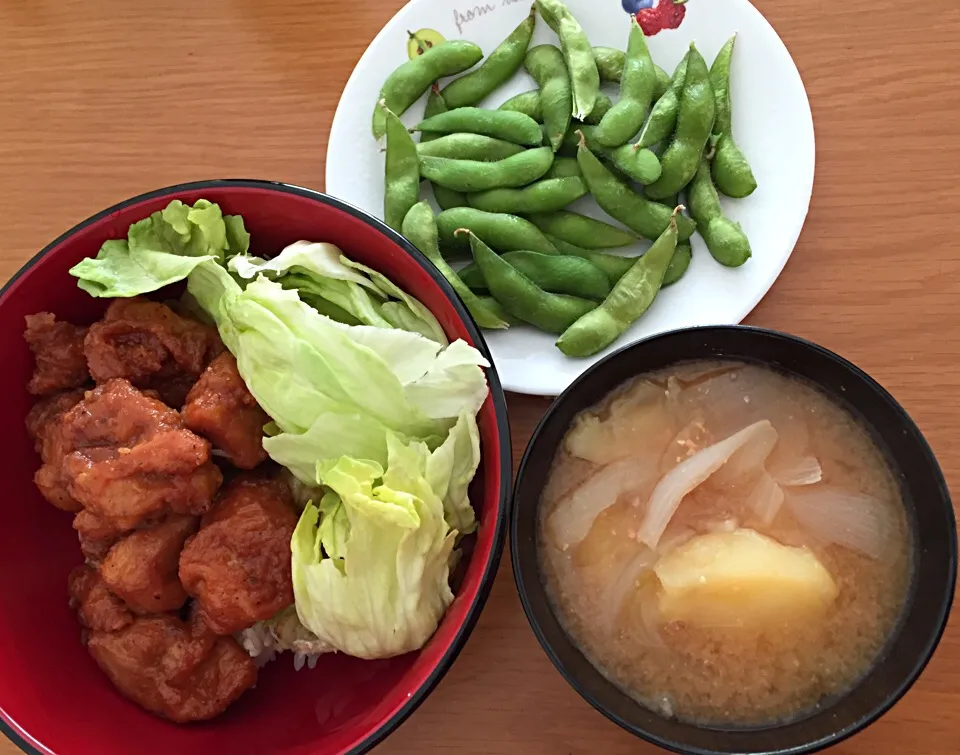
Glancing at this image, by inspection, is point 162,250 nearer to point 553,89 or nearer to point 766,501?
point 553,89

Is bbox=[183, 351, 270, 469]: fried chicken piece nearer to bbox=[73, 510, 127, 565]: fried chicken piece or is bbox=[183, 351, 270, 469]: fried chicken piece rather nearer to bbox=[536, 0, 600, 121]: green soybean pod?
bbox=[73, 510, 127, 565]: fried chicken piece

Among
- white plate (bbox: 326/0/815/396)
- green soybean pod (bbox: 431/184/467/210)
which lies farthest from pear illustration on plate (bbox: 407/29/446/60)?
green soybean pod (bbox: 431/184/467/210)

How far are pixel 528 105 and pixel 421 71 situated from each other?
17 cm

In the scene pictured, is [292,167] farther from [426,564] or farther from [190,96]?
[426,564]

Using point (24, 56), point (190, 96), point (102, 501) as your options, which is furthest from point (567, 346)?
point (24, 56)

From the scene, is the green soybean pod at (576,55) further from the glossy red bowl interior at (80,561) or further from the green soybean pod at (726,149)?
the glossy red bowl interior at (80,561)

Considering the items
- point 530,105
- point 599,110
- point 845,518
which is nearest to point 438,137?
point 530,105

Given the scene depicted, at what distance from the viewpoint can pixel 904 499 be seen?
102 cm

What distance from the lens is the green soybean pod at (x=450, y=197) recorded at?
127cm

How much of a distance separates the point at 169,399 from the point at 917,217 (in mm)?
1116

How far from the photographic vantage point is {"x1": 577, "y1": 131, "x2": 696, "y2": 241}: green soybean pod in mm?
1212

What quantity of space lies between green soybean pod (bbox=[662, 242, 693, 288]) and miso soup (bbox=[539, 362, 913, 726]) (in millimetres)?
218

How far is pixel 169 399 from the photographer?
1.10m

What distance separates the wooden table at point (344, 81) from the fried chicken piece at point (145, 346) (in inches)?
13.6
